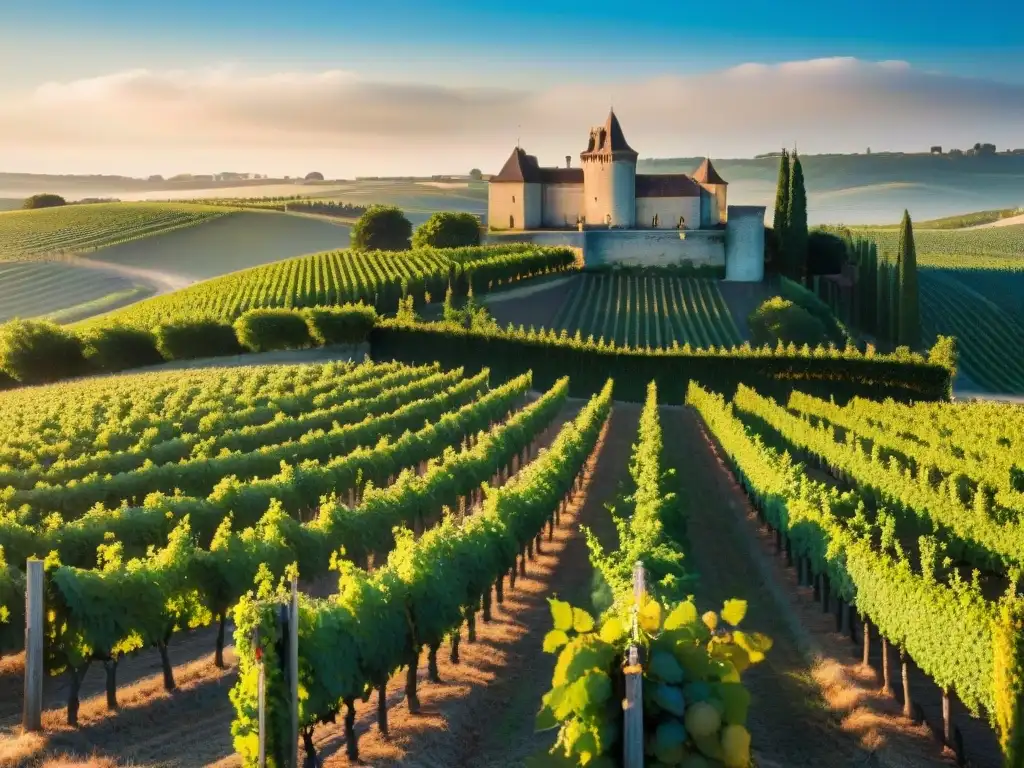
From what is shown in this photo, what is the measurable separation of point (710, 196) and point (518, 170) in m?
15.4

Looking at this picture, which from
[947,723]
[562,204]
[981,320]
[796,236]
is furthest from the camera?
[562,204]

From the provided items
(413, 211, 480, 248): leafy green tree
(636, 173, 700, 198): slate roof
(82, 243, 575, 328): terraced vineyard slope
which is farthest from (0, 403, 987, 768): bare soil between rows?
(636, 173, 700, 198): slate roof

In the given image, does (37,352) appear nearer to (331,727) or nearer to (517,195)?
(517,195)

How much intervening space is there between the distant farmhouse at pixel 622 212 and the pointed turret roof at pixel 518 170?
77mm

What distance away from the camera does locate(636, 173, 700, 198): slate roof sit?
282 ft

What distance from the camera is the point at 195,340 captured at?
5516 centimetres

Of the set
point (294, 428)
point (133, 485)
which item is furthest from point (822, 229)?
point (133, 485)

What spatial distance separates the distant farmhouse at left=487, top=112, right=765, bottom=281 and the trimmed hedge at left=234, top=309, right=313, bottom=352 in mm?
31288

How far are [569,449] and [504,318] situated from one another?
144ft

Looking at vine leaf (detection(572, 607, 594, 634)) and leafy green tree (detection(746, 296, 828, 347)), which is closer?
vine leaf (detection(572, 607, 594, 634))

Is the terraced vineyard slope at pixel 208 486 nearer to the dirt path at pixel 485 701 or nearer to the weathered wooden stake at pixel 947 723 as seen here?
the dirt path at pixel 485 701

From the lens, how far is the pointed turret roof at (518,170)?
86438 mm

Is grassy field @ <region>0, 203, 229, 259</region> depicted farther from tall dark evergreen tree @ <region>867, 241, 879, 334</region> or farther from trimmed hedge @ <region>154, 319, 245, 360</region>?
tall dark evergreen tree @ <region>867, 241, 879, 334</region>

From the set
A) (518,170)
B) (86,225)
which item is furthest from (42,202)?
(518,170)
